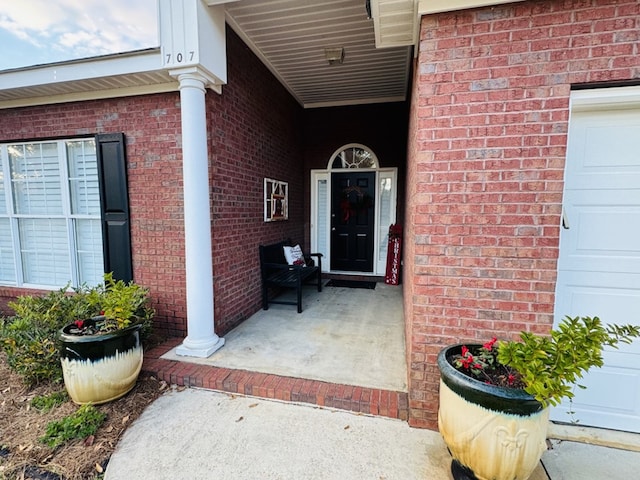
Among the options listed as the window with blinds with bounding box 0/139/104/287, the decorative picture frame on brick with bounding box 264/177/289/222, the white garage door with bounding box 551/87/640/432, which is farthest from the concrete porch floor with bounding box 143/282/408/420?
the window with blinds with bounding box 0/139/104/287

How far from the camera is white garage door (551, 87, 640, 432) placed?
1.83 m

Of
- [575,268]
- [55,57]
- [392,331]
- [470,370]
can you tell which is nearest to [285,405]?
[470,370]

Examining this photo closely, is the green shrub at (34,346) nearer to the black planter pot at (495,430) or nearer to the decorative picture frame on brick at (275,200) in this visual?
the decorative picture frame on brick at (275,200)

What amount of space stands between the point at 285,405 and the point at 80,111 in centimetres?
366

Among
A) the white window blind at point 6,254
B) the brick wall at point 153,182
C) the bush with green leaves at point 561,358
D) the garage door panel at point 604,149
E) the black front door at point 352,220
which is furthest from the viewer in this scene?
the black front door at point 352,220

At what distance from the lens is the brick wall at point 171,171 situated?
301cm

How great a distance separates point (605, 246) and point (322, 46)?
11.2ft

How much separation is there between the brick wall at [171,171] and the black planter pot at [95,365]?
0.93m

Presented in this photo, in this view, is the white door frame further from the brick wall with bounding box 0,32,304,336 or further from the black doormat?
the brick wall with bounding box 0,32,304,336

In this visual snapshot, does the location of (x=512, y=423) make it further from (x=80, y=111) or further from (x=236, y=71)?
(x=80, y=111)

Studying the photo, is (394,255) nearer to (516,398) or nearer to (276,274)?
(276,274)

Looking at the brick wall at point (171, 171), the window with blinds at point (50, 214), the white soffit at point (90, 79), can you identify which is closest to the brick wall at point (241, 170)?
the brick wall at point (171, 171)

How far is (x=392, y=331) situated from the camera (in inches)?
129

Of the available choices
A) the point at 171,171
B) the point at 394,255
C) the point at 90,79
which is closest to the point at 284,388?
the point at 171,171
